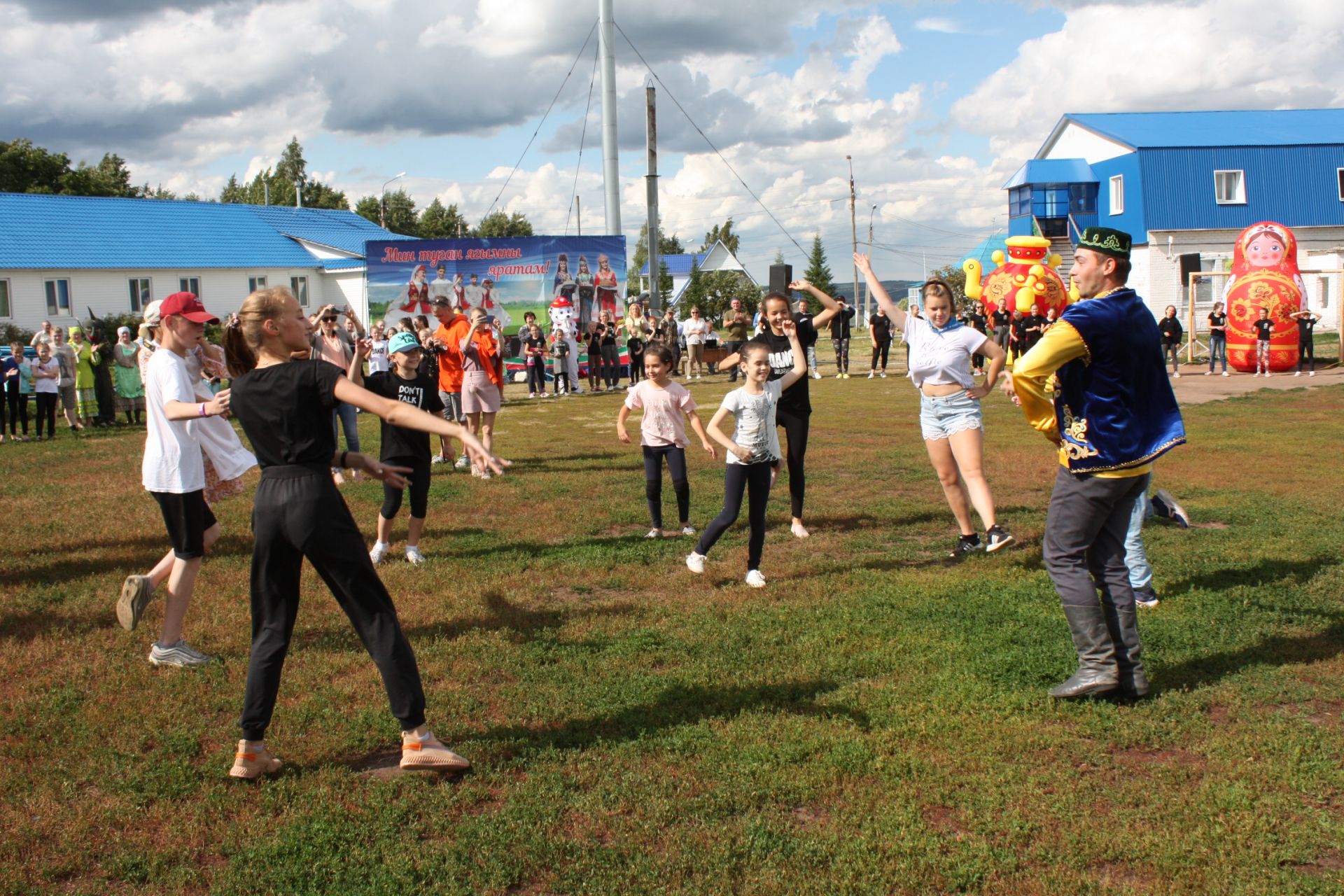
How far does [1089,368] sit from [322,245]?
55.3 meters

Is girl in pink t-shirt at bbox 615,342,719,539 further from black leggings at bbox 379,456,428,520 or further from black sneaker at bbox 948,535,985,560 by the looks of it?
black sneaker at bbox 948,535,985,560

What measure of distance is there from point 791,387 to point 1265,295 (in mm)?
22058

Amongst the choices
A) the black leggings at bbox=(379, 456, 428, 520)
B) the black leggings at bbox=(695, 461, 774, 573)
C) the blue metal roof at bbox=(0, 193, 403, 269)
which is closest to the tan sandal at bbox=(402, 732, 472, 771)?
the black leggings at bbox=(695, 461, 774, 573)

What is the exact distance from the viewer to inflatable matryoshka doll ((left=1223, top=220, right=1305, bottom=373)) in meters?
25.6

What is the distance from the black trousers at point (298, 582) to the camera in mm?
4160

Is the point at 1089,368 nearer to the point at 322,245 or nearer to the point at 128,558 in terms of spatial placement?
the point at 128,558

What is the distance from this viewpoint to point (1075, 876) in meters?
3.53

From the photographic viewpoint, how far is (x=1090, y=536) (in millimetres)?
4938

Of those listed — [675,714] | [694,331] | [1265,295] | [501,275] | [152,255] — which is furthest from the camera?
[152,255]

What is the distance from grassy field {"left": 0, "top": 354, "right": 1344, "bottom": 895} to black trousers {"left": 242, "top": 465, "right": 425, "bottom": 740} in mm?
409

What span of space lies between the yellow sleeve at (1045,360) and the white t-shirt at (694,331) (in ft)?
81.4

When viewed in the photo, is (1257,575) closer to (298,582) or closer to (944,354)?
(944,354)

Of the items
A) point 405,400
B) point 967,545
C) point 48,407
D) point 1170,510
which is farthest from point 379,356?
point 1170,510

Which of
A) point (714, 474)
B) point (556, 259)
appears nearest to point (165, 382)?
point (714, 474)
